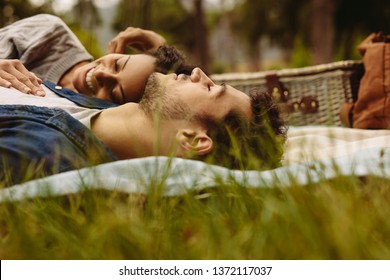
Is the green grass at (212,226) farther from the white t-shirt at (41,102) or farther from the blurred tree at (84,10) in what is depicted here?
the blurred tree at (84,10)

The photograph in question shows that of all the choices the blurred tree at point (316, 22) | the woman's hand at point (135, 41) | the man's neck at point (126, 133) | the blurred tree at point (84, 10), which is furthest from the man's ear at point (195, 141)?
the blurred tree at point (84, 10)

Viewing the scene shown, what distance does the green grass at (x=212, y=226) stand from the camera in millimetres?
940

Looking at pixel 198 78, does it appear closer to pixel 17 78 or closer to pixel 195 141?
pixel 195 141

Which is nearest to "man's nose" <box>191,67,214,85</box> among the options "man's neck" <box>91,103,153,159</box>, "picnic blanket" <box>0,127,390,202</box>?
"man's neck" <box>91,103,153,159</box>

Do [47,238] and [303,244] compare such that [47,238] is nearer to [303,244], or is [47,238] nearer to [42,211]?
[42,211]

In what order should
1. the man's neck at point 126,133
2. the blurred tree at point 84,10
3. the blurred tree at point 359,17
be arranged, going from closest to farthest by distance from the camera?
the man's neck at point 126,133, the blurred tree at point 359,17, the blurred tree at point 84,10

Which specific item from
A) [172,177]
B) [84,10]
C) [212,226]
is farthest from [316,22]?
[212,226]

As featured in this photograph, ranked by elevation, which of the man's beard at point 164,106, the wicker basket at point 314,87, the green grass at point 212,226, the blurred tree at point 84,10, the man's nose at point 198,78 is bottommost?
→ the blurred tree at point 84,10

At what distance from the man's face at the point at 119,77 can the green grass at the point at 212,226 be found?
3.82ft

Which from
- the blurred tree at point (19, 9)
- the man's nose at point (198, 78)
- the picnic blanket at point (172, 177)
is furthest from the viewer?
the blurred tree at point (19, 9)

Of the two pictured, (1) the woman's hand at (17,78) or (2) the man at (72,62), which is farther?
(2) the man at (72,62)

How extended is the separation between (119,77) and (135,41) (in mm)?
735

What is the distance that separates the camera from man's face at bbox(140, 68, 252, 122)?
6.19ft

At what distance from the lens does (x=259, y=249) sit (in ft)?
3.18
